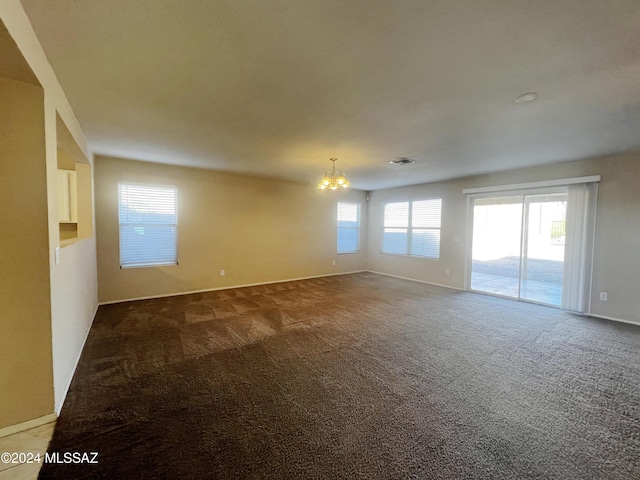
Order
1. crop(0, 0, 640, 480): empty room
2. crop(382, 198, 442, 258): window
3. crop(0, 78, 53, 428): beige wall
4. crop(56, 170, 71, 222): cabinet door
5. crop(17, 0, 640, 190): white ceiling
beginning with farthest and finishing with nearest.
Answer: crop(382, 198, 442, 258): window, crop(56, 170, 71, 222): cabinet door, crop(0, 78, 53, 428): beige wall, crop(0, 0, 640, 480): empty room, crop(17, 0, 640, 190): white ceiling

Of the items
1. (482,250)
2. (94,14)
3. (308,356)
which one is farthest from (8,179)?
(482,250)

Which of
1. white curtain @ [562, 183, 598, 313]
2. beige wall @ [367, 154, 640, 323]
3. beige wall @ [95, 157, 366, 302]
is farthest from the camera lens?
beige wall @ [95, 157, 366, 302]

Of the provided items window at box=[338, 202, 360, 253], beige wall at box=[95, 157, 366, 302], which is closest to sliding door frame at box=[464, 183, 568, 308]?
window at box=[338, 202, 360, 253]

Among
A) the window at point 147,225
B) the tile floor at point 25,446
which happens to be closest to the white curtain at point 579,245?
the tile floor at point 25,446

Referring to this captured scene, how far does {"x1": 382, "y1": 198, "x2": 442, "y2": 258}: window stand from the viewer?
656 centimetres

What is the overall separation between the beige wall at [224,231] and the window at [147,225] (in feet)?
0.38

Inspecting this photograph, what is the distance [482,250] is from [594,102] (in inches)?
152

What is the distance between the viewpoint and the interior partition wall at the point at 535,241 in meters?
4.33

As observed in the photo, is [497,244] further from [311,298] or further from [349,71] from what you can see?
[349,71]

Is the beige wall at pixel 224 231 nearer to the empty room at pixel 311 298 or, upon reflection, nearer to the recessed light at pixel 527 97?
the empty room at pixel 311 298

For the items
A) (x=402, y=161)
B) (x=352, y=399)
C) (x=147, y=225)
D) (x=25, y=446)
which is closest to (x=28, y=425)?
(x=25, y=446)

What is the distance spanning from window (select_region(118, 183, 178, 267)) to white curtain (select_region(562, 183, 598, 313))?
6.91 m

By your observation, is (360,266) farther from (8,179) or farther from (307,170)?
(8,179)

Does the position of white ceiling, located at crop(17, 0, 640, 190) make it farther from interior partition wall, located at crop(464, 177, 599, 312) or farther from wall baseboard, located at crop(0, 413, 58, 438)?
wall baseboard, located at crop(0, 413, 58, 438)
